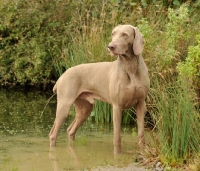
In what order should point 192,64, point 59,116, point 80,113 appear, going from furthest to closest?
point 80,113, point 59,116, point 192,64

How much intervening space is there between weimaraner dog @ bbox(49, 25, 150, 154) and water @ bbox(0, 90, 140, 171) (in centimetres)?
36

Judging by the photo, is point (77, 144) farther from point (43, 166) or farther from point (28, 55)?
point (28, 55)

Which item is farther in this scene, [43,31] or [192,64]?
[43,31]

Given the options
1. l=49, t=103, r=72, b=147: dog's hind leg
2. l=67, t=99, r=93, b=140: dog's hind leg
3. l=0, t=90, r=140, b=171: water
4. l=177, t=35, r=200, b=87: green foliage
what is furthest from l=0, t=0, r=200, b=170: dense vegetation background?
l=49, t=103, r=72, b=147: dog's hind leg

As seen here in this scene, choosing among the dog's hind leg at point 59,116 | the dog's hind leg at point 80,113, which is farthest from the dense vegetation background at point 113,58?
the dog's hind leg at point 59,116

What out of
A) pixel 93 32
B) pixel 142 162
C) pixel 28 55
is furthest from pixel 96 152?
pixel 28 55

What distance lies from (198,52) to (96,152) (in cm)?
207

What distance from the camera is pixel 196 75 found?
9891 millimetres

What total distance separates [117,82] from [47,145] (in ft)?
5.51

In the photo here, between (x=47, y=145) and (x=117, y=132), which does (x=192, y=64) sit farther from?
(x=47, y=145)

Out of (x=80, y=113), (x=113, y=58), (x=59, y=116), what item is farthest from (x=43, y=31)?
(x=59, y=116)

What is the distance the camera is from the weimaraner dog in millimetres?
9273

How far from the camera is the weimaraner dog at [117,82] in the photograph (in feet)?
30.4

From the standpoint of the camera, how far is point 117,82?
31.1ft
